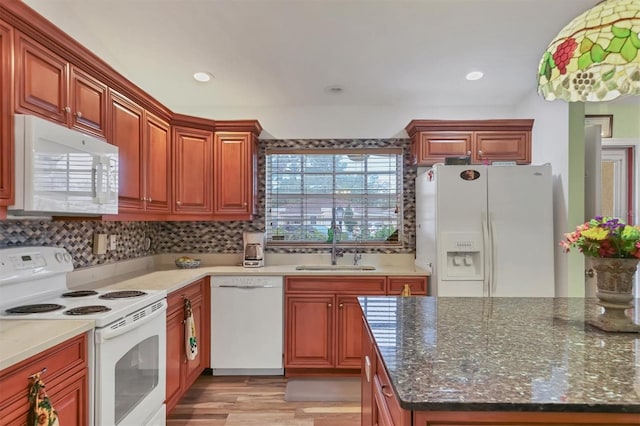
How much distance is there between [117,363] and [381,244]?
8.31 ft

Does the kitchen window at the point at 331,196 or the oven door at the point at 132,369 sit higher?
the kitchen window at the point at 331,196

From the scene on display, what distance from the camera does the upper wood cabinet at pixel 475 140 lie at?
10.4 ft

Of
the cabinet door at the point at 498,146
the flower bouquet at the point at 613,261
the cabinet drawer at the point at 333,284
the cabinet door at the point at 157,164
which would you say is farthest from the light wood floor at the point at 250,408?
the cabinet door at the point at 498,146

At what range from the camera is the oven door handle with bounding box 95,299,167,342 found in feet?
4.84

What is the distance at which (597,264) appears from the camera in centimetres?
126

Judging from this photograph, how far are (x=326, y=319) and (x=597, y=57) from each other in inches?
97.3

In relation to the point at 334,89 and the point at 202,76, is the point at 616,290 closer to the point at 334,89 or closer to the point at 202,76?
the point at 334,89

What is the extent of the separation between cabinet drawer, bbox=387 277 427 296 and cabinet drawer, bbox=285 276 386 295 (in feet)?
0.28

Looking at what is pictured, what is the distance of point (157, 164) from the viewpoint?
276 centimetres

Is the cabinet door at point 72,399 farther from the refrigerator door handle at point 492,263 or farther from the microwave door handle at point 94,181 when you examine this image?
the refrigerator door handle at point 492,263

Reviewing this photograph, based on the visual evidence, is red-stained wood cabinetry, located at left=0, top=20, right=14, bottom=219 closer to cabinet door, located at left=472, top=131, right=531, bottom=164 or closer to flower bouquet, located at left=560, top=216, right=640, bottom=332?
flower bouquet, located at left=560, top=216, right=640, bottom=332

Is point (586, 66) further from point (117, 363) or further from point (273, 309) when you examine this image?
point (273, 309)

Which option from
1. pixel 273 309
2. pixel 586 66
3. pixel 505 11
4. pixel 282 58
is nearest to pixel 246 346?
pixel 273 309

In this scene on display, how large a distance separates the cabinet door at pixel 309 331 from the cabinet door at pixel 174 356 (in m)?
0.87
